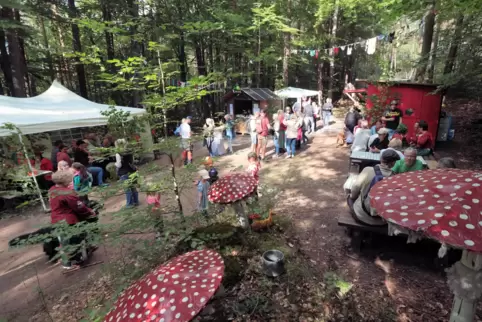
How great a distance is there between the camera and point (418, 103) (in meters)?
8.38

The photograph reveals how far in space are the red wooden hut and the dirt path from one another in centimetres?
430

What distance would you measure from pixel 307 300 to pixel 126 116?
3.09 meters

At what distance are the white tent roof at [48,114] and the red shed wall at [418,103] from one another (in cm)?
837

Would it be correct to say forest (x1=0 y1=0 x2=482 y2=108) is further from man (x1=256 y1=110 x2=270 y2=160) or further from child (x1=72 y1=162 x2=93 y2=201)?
child (x1=72 y1=162 x2=93 y2=201)

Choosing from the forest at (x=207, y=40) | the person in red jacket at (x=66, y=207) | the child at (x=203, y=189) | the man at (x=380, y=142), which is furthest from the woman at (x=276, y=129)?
the person in red jacket at (x=66, y=207)

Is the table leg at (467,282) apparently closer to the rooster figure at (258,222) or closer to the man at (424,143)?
the rooster figure at (258,222)

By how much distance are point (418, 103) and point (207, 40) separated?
1198 centimetres

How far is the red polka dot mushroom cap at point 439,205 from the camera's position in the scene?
1266mm

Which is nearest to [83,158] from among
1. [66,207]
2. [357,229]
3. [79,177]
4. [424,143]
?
[79,177]

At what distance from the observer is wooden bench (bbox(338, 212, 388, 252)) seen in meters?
3.39

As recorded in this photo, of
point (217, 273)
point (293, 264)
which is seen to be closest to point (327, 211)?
point (293, 264)

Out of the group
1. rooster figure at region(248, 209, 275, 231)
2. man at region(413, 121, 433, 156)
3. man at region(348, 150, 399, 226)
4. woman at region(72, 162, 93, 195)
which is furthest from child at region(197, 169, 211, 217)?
man at region(413, 121, 433, 156)

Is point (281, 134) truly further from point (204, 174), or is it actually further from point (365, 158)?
point (204, 174)

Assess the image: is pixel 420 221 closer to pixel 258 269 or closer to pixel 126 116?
pixel 258 269
